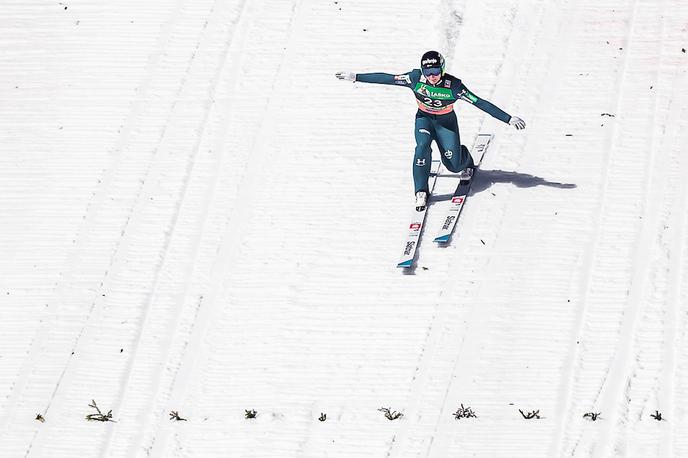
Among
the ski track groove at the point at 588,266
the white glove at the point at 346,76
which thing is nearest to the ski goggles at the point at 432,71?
the white glove at the point at 346,76

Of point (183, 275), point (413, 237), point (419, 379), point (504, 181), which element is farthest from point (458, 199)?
point (183, 275)

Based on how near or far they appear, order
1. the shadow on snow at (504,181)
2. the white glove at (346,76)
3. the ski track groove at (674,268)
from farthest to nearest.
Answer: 1. the shadow on snow at (504,181)
2. the white glove at (346,76)
3. the ski track groove at (674,268)

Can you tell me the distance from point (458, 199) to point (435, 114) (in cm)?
86

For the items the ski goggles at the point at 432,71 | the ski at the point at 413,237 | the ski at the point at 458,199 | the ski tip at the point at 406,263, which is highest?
the ski goggles at the point at 432,71

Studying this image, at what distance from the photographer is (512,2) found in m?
13.9

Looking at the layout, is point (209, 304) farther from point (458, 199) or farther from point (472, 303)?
point (458, 199)

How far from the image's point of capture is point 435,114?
38.0ft

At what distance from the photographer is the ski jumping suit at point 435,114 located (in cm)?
1141

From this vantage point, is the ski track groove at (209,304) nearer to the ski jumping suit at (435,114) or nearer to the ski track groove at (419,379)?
the ski jumping suit at (435,114)

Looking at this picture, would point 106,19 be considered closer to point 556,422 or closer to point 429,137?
point 429,137

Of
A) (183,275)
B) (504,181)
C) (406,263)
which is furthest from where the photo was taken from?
(504,181)

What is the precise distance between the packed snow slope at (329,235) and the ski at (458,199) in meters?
0.12

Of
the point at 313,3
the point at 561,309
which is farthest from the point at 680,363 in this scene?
the point at 313,3

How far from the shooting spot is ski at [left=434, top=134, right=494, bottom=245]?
11.4 m
